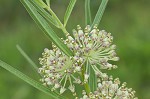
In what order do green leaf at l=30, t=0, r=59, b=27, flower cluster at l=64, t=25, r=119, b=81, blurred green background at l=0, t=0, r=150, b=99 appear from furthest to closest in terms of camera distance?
blurred green background at l=0, t=0, r=150, b=99 → green leaf at l=30, t=0, r=59, b=27 → flower cluster at l=64, t=25, r=119, b=81

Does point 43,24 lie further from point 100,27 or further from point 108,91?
point 100,27

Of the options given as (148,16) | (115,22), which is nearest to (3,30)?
(115,22)

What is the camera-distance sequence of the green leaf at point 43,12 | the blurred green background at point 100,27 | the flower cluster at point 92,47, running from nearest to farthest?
the flower cluster at point 92,47 → the green leaf at point 43,12 → the blurred green background at point 100,27

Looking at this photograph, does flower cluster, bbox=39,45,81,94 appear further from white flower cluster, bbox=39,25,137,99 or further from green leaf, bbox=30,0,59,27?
green leaf, bbox=30,0,59,27

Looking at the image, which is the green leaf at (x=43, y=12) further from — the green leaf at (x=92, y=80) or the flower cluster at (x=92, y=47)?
the green leaf at (x=92, y=80)

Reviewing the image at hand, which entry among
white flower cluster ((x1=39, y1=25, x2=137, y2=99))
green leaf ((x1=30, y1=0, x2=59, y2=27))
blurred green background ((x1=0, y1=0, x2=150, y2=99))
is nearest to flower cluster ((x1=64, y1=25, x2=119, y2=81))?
white flower cluster ((x1=39, y1=25, x2=137, y2=99))

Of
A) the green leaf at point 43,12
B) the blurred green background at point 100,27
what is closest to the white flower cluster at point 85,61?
the green leaf at point 43,12

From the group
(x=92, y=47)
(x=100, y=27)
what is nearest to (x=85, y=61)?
(x=92, y=47)
